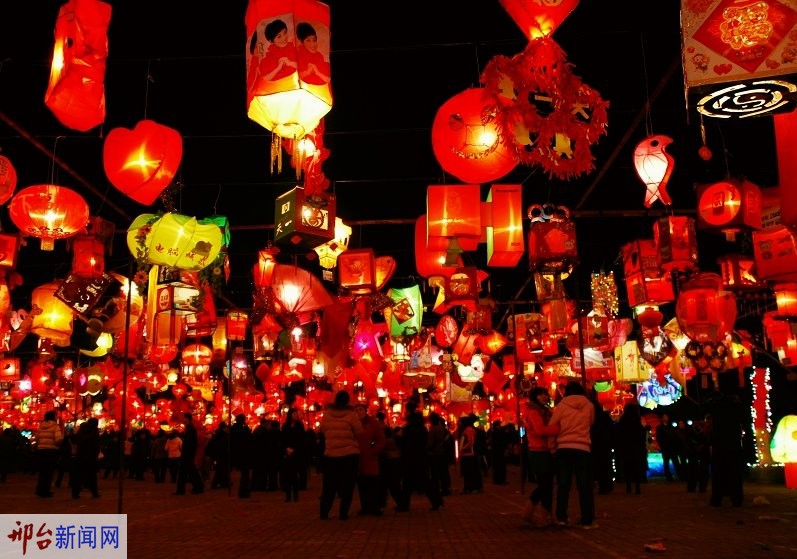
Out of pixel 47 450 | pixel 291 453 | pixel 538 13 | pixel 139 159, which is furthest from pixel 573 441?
pixel 47 450

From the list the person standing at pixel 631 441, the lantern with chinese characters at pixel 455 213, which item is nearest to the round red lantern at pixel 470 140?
the lantern with chinese characters at pixel 455 213

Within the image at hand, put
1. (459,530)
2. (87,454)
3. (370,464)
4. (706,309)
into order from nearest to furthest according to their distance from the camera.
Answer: (459,530), (370,464), (706,309), (87,454)

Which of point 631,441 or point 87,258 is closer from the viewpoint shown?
point 87,258

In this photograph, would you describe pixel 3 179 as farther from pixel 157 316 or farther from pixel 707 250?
pixel 707 250

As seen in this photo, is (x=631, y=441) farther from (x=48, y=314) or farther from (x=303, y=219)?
(x=48, y=314)

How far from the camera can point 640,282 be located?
488 inches

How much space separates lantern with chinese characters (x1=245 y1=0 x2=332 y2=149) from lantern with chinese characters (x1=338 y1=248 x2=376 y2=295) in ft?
19.6

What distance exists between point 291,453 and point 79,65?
27.2ft

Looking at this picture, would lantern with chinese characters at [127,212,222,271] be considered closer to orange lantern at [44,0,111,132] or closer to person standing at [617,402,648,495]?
orange lantern at [44,0,111,132]

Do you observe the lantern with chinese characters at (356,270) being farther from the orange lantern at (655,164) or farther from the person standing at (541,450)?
the person standing at (541,450)

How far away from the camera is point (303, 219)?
8.69 meters

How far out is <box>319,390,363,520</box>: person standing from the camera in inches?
351

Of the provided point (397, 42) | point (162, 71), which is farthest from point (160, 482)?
point (397, 42)

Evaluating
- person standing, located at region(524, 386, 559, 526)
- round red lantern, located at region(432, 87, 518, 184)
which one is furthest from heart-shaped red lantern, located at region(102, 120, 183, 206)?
person standing, located at region(524, 386, 559, 526)
